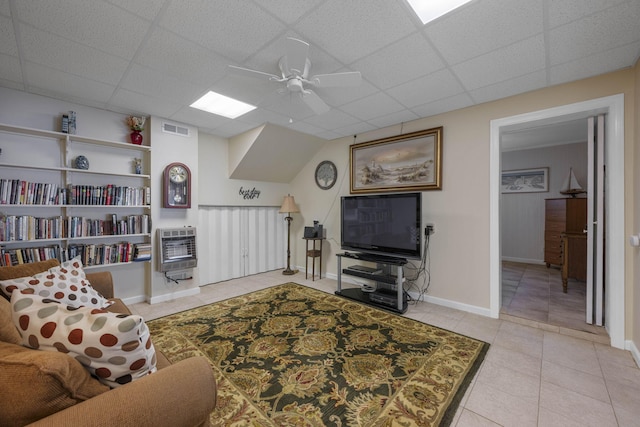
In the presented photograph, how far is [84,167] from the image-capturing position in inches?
119

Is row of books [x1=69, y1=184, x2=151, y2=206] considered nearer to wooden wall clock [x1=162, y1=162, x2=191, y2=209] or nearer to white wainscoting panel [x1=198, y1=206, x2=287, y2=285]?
wooden wall clock [x1=162, y1=162, x2=191, y2=209]

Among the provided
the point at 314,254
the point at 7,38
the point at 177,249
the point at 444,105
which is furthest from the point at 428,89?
the point at 177,249

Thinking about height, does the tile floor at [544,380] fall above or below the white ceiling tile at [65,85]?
below

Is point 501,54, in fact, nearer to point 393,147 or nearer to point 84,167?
point 393,147

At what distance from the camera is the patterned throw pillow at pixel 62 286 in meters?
1.52

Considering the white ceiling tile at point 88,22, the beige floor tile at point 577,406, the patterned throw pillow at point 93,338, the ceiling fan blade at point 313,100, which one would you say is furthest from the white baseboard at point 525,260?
the white ceiling tile at point 88,22

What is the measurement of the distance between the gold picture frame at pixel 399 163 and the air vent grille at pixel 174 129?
2.58m

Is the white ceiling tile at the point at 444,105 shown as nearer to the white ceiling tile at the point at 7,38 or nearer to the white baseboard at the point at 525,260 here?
the white ceiling tile at the point at 7,38

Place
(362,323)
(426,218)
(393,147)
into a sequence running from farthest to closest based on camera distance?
(393,147)
(426,218)
(362,323)

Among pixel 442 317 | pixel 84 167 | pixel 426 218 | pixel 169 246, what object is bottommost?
pixel 442 317

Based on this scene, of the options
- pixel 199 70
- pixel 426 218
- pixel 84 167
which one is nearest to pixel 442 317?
pixel 426 218

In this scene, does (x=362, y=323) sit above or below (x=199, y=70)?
below

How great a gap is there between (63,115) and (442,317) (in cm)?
499

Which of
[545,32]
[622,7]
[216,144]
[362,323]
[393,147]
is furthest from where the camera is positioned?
[216,144]
